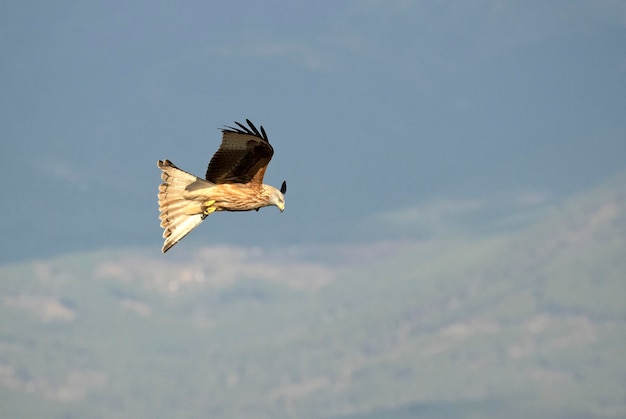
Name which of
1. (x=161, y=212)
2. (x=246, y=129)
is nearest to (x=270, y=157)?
(x=246, y=129)

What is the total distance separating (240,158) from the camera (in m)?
38.5

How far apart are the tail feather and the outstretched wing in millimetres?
511

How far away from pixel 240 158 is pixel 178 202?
2.18 metres

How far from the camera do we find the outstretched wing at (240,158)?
38.1 meters

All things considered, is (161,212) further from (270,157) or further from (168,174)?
(270,157)

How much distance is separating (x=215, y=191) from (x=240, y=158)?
121cm

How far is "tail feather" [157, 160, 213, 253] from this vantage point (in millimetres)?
38594

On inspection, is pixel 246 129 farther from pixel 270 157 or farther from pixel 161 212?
pixel 161 212

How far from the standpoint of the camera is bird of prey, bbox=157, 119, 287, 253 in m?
38.5

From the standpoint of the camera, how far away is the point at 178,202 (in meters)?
38.7

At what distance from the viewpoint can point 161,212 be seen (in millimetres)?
38906

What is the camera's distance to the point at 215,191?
38750 mm

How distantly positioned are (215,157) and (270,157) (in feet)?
5.23

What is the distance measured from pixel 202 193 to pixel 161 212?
52.5 inches
